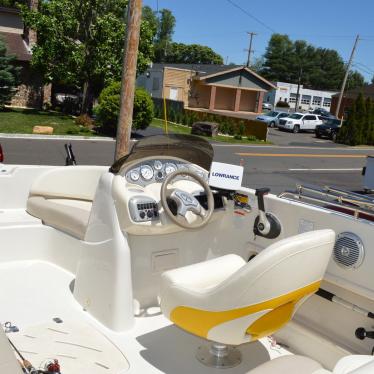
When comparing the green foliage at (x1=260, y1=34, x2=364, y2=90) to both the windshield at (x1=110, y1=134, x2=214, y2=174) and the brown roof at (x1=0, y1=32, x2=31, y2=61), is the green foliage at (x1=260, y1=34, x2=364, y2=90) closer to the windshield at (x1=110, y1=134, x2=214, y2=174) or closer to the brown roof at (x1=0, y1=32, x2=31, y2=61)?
the brown roof at (x1=0, y1=32, x2=31, y2=61)

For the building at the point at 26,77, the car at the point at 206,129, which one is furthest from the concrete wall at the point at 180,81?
the car at the point at 206,129

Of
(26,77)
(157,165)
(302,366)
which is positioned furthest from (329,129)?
(302,366)

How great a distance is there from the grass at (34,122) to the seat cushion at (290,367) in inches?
697

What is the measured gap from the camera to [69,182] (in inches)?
196

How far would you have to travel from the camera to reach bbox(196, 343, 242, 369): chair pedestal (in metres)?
3.18

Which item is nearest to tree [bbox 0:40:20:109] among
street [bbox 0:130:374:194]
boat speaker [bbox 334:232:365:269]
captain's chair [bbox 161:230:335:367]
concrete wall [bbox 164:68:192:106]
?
street [bbox 0:130:374:194]

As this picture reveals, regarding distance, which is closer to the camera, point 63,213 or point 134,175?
point 134,175

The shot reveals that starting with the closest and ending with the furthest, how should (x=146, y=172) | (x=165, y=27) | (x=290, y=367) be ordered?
(x=290, y=367), (x=146, y=172), (x=165, y=27)

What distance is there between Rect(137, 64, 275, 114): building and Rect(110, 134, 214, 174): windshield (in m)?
39.3

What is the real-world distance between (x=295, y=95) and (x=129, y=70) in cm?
7244

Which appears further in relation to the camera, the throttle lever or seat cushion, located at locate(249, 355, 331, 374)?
the throttle lever

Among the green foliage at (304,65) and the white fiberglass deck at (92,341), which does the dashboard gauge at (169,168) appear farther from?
the green foliage at (304,65)

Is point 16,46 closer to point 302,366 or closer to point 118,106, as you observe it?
point 118,106

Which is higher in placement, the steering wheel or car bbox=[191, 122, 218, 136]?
the steering wheel
